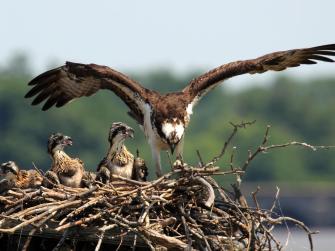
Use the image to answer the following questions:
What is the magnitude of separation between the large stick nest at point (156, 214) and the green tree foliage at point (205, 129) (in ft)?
137

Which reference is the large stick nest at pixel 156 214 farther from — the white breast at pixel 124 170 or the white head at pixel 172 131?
the white head at pixel 172 131

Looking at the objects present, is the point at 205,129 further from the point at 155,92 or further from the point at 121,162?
the point at 121,162

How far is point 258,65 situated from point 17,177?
3.27m

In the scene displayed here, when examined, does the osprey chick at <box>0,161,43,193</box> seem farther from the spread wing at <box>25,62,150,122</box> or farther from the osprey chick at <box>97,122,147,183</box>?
the spread wing at <box>25,62,150,122</box>

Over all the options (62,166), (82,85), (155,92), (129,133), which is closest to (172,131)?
(129,133)

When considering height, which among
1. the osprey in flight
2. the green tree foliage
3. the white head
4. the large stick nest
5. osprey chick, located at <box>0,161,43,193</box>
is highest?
the osprey in flight

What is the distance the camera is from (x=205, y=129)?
85.8 metres

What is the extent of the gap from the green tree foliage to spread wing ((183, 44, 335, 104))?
1520 inches

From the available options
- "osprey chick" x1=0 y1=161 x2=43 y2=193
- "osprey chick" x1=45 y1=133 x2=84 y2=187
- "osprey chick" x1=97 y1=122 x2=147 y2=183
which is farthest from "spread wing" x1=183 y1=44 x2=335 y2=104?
"osprey chick" x1=0 y1=161 x2=43 y2=193

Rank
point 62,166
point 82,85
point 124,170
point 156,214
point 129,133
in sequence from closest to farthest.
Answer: point 156,214
point 62,166
point 124,170
point 129,133
point 82,85

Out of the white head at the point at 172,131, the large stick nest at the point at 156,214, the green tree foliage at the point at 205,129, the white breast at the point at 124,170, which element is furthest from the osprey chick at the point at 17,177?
the green tree foliage at the point at 205,129

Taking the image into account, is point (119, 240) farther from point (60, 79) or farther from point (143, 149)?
point (143, 149)

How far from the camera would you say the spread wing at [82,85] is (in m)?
15.4

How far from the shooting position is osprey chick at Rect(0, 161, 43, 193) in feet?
45.6
